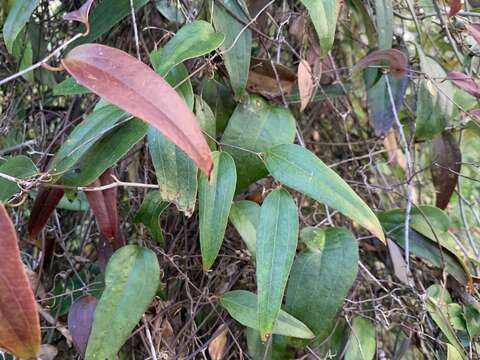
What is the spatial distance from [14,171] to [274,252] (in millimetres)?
255

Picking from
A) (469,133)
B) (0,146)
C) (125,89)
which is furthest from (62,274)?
(469,133)

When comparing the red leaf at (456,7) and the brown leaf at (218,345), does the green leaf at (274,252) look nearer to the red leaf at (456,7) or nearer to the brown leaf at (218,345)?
the brown leaf at (218,345)

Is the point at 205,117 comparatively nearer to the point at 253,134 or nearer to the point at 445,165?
the point at 253,134

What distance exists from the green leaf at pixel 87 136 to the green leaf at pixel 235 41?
0.13 m

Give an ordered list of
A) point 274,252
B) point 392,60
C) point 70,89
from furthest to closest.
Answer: point 392,60 → point 70,89 → point 274,252

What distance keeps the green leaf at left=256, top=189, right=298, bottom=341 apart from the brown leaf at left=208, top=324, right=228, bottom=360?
0.19 metres

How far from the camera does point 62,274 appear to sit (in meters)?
0.65

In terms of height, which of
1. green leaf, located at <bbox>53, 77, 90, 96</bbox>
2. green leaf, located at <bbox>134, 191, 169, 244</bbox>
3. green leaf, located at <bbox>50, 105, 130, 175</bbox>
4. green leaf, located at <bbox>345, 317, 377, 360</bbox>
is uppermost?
green leaf, located at <bbox>53, 77, 90, 96</bbox>

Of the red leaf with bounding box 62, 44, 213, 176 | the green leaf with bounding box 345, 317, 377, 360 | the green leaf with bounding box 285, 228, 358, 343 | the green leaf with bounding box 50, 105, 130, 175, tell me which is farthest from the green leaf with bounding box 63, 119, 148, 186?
the green leaf with bounding box 345, 317, 377, 360

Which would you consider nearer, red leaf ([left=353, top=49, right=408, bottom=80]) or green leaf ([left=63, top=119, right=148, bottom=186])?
green leaf ([left=63, top=119, right=148, bottom=186])

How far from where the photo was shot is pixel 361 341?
0.61 meters

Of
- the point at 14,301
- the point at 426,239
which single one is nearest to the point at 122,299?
the point at 14,301

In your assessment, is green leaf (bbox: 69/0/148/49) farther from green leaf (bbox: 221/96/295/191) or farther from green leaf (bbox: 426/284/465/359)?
green leaf (bbox: 426/284/465/359)

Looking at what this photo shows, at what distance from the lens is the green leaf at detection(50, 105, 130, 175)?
0.48m
